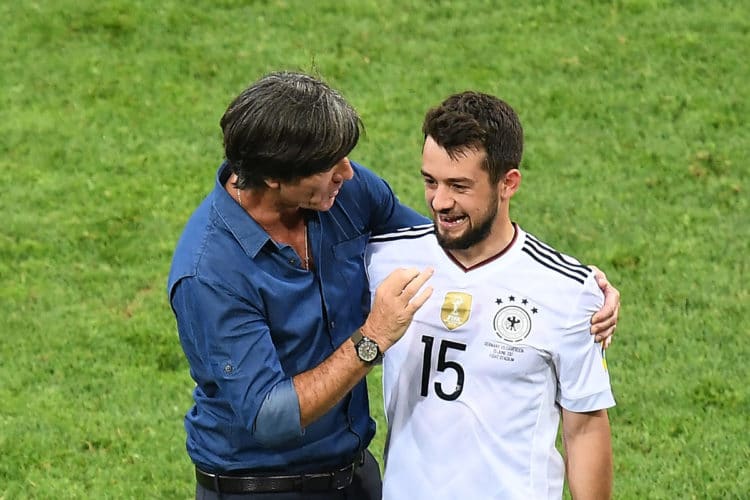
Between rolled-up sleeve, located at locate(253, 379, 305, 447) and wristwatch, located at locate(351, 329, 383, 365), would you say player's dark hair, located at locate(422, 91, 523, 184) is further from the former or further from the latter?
rolled-up sleeve, located at locate(253, 379, 305, 447)

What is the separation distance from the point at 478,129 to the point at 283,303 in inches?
35.3

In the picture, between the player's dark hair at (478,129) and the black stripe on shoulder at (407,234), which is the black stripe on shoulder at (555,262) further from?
the black stripe on shoulder at (407,234)

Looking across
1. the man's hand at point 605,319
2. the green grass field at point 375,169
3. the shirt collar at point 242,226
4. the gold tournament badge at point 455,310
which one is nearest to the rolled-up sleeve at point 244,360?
Answer: the shirt collar at point 242,226

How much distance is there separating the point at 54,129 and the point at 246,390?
26.0 ft

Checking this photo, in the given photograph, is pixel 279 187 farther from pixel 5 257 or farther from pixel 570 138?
pixel 570 138

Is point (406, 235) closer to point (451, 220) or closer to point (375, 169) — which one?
point (451, 220)

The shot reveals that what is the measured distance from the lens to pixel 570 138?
438 inches

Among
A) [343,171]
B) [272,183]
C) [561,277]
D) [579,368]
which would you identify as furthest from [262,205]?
[579,368]

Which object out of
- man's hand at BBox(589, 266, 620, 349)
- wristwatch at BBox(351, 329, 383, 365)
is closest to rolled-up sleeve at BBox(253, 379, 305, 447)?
wristwatch at BBox(351, 329, 383, 365)

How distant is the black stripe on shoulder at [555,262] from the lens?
4.50m

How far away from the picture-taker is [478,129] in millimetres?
4430

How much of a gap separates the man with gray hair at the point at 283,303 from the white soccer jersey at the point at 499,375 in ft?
0.44

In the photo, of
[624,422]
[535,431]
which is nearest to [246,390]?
[535,431]

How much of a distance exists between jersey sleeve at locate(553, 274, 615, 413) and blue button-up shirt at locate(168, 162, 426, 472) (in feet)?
2.69
